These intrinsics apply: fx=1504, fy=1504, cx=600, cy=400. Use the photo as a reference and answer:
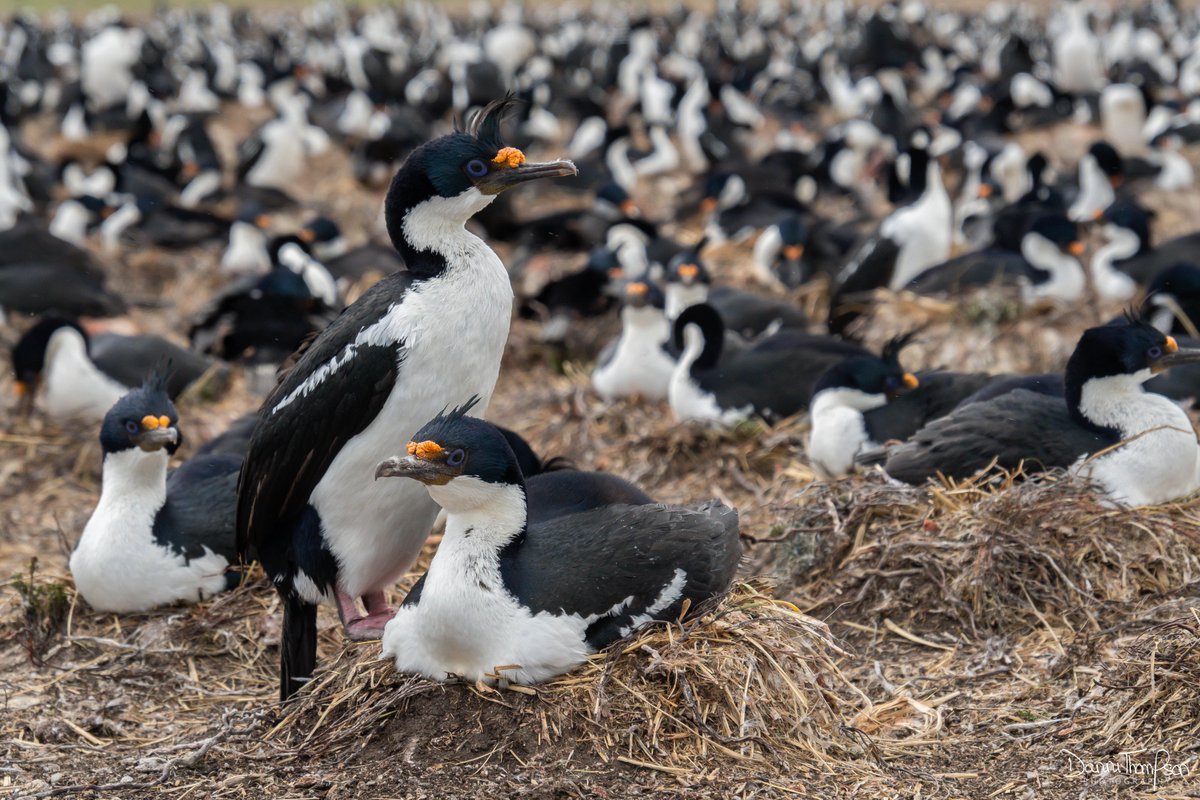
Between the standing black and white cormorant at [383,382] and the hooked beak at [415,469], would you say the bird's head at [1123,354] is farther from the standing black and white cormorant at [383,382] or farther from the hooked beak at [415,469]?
the hooked beak at [415,469]

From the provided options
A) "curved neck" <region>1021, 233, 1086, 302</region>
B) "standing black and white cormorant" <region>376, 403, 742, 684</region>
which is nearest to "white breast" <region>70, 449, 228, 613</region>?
"standing black and white cormorant" <region>376, 403, 742, 684</region>

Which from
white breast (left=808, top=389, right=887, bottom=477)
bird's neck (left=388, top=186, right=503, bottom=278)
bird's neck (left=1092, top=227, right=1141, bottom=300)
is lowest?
bird's neck (left=1092, top=227, right=1141, bottom=300)

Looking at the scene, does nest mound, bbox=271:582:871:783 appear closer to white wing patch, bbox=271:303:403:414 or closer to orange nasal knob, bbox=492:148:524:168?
white wing patch, bbox=271:303:403:414

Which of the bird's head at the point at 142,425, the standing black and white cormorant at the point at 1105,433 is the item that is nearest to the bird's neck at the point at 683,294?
the standing black and white cormorant at the point at 1105,433

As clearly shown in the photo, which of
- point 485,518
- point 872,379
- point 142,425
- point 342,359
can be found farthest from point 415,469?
point 872,379

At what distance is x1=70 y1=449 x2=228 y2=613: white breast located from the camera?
19.4 feet

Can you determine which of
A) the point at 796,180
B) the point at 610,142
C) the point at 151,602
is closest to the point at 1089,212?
the point at 796,180

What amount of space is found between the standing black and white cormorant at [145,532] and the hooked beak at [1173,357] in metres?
3.70

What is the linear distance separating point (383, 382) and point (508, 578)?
2.42 ft

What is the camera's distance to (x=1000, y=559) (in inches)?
217

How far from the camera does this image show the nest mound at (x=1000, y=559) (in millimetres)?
5457

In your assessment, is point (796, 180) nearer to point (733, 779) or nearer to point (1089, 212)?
point (1089, 212)

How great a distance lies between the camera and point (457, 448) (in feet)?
14.3

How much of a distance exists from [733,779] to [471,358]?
1.52 metres
